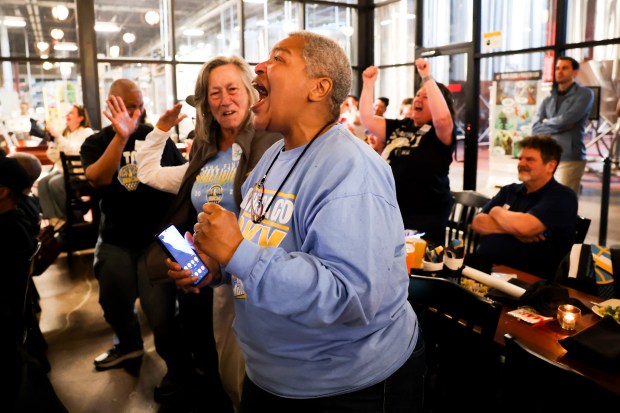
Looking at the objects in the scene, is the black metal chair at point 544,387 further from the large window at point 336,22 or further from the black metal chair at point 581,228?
the large window at point 336,22

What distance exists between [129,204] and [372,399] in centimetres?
189

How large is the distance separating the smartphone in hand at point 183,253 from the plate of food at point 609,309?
53.5 inches

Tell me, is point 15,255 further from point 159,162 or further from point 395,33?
point 395,33

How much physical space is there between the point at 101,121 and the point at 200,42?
5.91 ft

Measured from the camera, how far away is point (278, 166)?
134 cm

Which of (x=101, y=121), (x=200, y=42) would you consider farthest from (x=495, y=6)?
(x=101, y=121)

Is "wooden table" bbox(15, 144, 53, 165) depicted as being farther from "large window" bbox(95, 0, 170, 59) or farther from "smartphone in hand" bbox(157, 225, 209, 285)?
"smartphone in hand" bbox(157, 225, 209, 285)

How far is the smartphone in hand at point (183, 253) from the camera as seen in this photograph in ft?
4.62

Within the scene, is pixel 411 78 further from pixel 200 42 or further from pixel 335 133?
pixel 335 133

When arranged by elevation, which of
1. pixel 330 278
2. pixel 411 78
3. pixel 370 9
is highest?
pixel 370 9

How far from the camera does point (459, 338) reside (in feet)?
5.96

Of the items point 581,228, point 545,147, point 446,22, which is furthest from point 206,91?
point 446,22

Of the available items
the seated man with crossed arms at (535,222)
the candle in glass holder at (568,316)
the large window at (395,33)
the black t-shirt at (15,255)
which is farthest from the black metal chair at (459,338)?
the large window at (395,33)

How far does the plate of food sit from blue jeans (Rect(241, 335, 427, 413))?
838 millimetres
